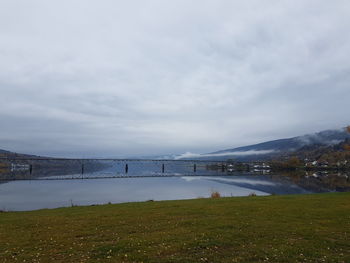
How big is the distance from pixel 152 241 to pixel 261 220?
21.6 feet

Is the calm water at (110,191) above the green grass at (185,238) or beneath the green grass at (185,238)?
beneath

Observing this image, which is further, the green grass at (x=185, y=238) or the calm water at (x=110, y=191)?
the calm water at (x=110, y=191)

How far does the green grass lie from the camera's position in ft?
29.4

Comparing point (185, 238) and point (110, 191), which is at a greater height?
point (185, 238)

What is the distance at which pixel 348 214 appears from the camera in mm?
15938

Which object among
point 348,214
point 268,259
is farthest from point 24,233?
point 348,214

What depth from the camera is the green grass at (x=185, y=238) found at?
353 inches

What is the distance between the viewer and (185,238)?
35.6 ft

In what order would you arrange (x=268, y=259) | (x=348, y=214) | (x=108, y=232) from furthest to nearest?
1. (x=348, y=214)
2. (x=108, y=232)
3. (x=268, y=259)

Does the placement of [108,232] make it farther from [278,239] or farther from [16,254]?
[278,239]

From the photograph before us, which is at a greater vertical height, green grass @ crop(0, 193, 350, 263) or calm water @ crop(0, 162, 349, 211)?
green grass @ crop(0, 193, 350, 263)

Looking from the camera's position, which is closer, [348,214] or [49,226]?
[49,226]

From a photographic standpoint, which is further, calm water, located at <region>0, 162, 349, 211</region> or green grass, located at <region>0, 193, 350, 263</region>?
calm water, located at <region>0, 162, 349, 211</region>

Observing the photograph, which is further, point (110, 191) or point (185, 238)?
point (110, 191)
